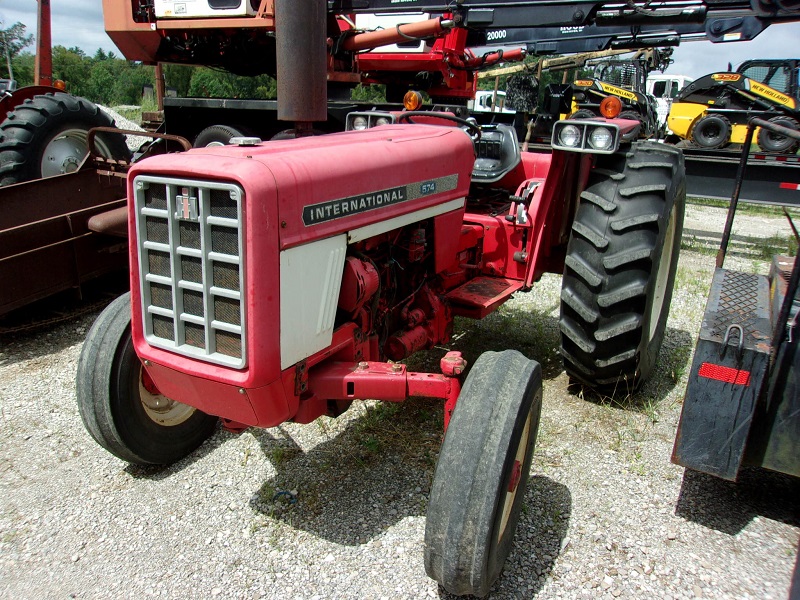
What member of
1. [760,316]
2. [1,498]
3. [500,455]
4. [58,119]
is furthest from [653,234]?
[58,119]

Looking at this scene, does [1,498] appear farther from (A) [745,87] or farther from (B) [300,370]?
(A) [745,87]

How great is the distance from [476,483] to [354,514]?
0.88 m

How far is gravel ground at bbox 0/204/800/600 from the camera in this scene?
234 centimetres

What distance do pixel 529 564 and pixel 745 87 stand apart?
12971 mm

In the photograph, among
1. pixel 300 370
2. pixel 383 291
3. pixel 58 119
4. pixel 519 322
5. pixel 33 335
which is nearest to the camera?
pixel 300 370

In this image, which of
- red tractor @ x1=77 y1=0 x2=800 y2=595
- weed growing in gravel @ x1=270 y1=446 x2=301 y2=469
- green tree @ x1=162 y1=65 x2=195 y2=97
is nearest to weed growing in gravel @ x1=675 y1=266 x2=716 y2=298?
red tractor @ x1=77 y1=0 x2=800 y2=595

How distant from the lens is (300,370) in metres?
2.30

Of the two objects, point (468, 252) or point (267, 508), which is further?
point (468, 252)

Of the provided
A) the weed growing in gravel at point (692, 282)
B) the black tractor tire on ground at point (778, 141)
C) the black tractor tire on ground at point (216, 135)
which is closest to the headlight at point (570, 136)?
the weed growing in gravel at point (692, 282)

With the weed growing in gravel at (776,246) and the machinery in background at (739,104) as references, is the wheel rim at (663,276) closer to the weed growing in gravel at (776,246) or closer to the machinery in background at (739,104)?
the weed growing in gravel at (776,246)

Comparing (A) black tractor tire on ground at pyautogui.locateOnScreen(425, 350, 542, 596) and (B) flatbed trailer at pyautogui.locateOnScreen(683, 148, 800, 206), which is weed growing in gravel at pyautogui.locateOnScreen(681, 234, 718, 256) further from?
(A) black tractor tire on ground at pyautogui.locateOnScreen(425, 350, 542, 596)

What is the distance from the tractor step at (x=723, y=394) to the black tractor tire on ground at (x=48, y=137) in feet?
19.0

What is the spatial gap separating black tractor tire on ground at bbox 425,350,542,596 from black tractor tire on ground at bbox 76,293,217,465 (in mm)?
1478

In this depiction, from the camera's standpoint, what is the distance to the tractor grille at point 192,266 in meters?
2.04
